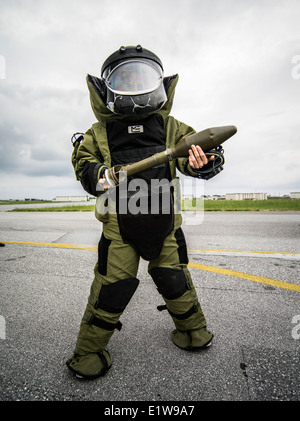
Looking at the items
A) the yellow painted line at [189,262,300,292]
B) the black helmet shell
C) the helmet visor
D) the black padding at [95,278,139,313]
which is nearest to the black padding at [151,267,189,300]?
the black padding at [95,278,139,313]

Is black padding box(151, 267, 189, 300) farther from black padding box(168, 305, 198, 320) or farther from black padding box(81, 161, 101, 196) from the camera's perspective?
black padding box(81, 161, 101, 196)

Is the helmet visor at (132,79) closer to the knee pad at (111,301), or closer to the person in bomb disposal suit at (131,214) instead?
the person in bomb disposal suit at (131,214)

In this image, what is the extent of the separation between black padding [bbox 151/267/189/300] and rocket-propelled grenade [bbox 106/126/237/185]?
2.27 feet

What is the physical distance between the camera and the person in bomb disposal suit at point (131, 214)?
1524mm

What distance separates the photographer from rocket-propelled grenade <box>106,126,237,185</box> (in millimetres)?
1431

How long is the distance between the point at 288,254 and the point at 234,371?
3.04 meters

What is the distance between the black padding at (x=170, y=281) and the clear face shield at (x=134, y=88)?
3.70ft

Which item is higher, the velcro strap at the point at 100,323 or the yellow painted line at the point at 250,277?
the velcro strap at the point at 100,323

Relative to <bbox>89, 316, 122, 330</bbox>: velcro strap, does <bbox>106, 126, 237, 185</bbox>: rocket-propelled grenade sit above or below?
above

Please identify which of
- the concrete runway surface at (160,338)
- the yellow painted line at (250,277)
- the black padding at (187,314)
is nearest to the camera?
the concrete runway surface at (160,338)

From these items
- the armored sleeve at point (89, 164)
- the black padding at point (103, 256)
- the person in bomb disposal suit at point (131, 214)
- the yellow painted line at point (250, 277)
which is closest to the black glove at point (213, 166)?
the person in bomb disposal suit at point (131, 214)

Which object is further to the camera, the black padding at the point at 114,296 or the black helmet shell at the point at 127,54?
the black helmet shell at the point at 127,54
